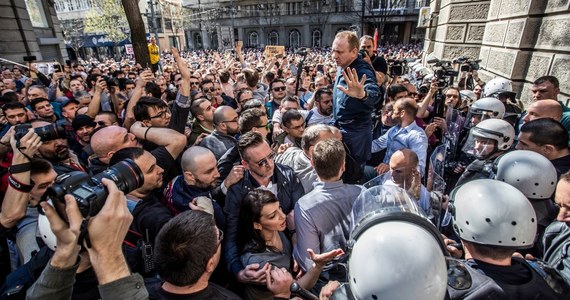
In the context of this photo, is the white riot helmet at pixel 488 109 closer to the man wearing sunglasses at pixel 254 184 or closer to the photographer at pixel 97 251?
the man wearing sunglasses at pixel 254 184

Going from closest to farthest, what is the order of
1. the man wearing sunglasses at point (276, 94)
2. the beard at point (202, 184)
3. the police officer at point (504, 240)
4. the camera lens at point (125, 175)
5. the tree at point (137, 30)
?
1. the police officer at point (504, 240)
2. the camera lens at point (125, 175)
3. the beard at point (202, 184)
4. the man wearing sunglasses at point (276, 94)
5. the tree at point (137, 30)

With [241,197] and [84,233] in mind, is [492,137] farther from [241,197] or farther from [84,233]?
[84,233]

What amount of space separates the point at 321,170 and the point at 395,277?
46.6 inches

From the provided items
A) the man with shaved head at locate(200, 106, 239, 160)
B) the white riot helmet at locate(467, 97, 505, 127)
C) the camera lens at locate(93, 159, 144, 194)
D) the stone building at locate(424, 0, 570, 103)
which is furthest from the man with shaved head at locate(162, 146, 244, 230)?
the stone building at locate(424, 0, 570, 103)

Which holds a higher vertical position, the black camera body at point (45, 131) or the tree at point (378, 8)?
the tree at point (378, 8)

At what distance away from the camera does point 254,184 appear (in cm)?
258

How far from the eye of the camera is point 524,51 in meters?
5.73

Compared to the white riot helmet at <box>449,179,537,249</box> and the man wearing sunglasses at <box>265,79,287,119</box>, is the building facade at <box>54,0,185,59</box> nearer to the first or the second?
the man wearing sunglasses at <box>265,79,287,119</box>

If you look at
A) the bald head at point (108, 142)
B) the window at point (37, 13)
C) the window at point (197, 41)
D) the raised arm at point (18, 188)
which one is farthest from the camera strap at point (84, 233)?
the window at point (197, 41)

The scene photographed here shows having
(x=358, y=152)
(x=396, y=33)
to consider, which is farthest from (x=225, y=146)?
(x=396, y=33)

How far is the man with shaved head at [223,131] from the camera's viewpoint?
3506mm

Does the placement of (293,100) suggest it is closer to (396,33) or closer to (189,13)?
(396,33)

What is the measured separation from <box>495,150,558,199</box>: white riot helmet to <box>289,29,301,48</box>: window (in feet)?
173

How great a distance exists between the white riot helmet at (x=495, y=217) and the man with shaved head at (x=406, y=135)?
1.79m
